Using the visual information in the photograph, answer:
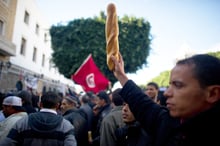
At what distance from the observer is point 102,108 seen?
17.7 feet

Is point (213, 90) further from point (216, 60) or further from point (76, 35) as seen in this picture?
point (76, 35)

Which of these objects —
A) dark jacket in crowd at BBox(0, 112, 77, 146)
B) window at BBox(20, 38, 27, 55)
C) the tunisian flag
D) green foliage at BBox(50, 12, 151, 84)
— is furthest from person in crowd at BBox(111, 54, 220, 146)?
window at BBox(20, 38, 27, 55)

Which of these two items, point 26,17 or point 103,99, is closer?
point 103,99

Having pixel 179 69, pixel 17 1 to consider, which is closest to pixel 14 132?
pixel 179 69

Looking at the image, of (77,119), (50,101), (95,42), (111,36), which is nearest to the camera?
(111,36)

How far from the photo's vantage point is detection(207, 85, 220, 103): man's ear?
1.20 metres

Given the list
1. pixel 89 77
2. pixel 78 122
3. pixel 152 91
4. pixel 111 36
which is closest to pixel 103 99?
pixel 78 122

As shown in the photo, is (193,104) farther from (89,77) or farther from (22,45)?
(22,45)

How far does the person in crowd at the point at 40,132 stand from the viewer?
2904 mm

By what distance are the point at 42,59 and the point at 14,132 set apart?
82.1ft

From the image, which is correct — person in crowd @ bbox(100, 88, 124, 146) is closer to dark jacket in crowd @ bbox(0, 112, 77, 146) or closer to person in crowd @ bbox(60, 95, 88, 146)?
dark jacket in crowd @ bbox(0, 112, 77, 146)

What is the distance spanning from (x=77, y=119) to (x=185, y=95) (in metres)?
3.69

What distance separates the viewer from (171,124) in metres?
1.45

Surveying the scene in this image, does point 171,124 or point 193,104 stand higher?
point 193,104
